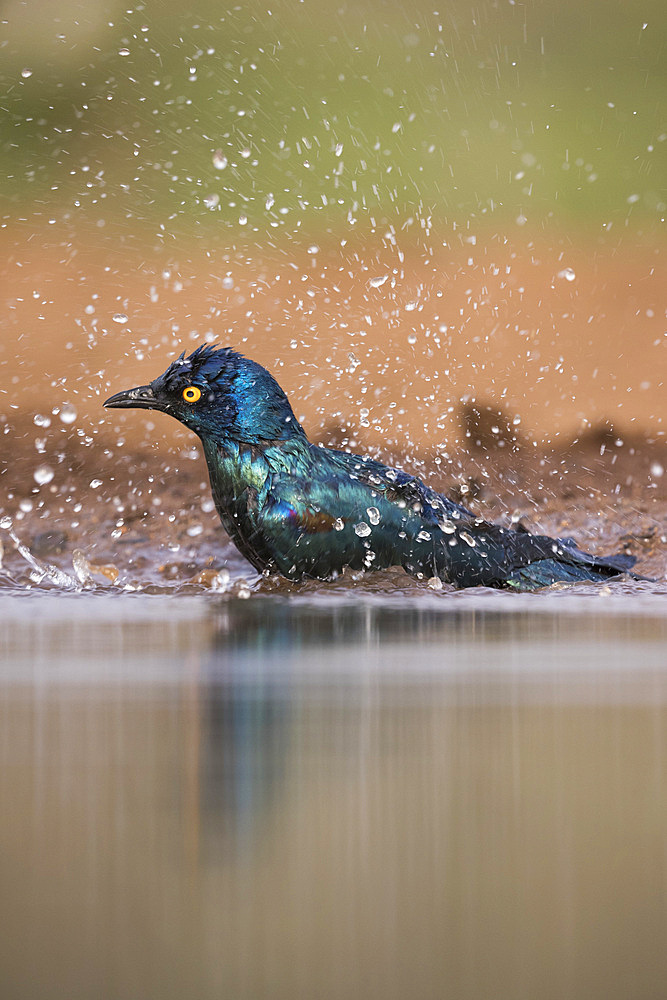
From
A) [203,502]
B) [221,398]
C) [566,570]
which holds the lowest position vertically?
[566,570]

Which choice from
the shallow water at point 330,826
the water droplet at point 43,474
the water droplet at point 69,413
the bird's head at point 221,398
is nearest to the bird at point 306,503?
the bird's head at point 221,398

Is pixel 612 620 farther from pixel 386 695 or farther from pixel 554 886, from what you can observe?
pixel 554 886

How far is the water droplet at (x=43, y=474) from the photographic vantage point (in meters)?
4.63

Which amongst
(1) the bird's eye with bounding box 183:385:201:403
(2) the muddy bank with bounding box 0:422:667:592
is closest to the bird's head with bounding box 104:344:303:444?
(1) the bird's eye with bounding box 183:385:201:403

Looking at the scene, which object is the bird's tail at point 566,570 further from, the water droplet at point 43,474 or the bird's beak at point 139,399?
the water droplet at point 43,474

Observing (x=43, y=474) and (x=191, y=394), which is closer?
(x=191, y=394)

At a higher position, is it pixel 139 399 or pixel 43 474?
pixel 139 399

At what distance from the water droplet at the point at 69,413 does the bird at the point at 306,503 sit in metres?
1.97

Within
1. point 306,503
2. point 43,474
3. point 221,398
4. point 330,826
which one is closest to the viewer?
point 330,826

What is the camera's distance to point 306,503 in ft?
8.92

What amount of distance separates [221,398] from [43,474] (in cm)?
208

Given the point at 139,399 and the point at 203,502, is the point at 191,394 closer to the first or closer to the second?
the point at 139,399

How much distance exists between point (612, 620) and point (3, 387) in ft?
11.4

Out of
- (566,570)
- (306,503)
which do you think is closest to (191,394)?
(306,503)
